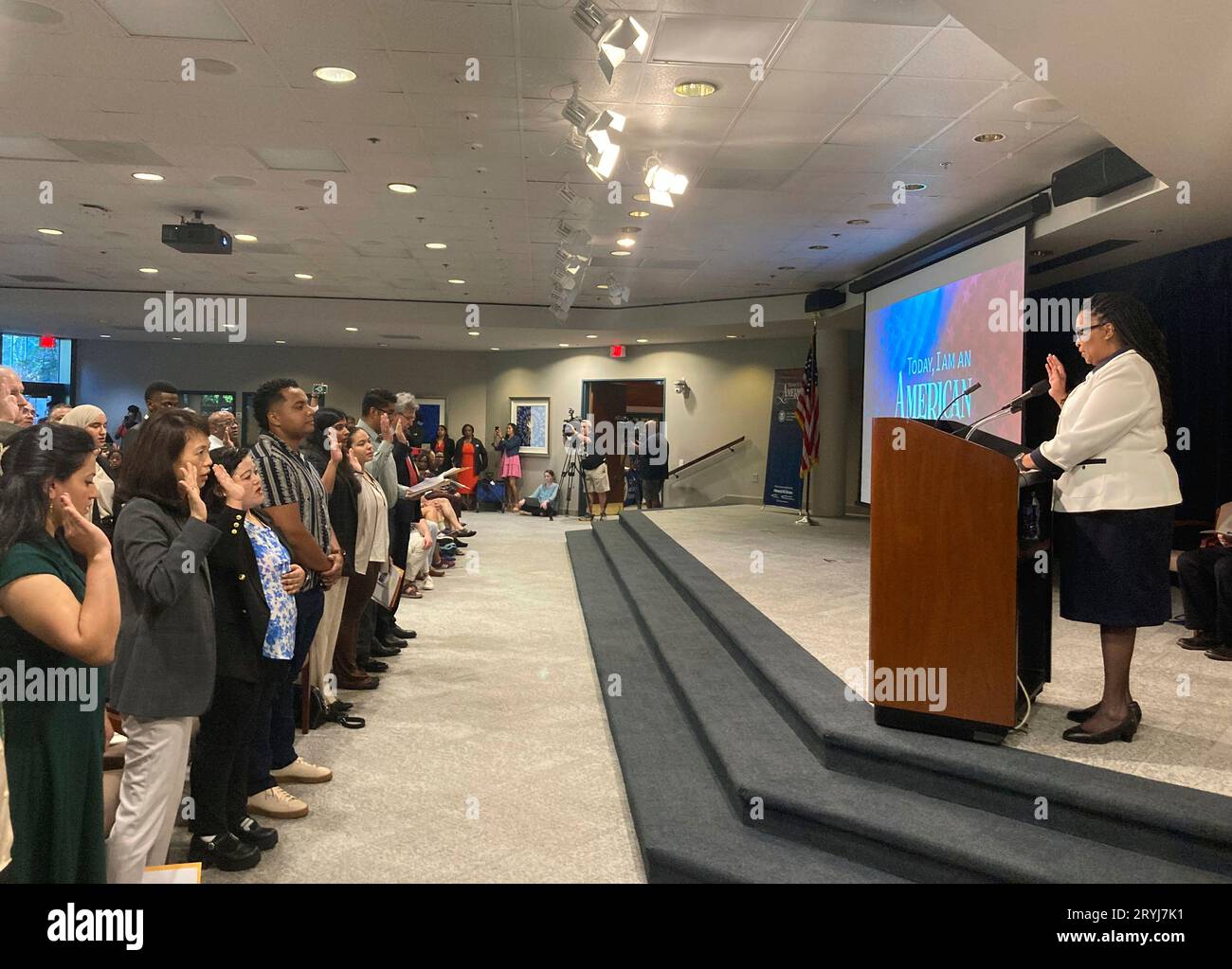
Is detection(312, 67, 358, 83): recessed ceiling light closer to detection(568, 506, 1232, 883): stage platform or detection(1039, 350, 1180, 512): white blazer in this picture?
detection(568, 506, 1232, 883): stage platform

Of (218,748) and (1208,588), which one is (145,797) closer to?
(218,748)

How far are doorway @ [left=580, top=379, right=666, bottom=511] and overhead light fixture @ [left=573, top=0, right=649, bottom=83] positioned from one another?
13.3 metres

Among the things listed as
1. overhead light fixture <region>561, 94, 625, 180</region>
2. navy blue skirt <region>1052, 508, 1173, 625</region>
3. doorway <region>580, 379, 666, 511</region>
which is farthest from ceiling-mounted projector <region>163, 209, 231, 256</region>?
doorway <region>580, 379, 666, 511</region>

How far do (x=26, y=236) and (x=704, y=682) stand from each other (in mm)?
9450

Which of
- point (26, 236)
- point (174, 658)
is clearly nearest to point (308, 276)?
point (26, 236)

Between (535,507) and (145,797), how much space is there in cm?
1427

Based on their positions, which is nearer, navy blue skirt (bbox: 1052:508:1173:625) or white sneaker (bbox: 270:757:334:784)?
navy blue skirt (bbox: 1052:508:1173:625)

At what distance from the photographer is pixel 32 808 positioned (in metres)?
1.92

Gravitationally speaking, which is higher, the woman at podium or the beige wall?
the beige wall

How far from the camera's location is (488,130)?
5852 mm

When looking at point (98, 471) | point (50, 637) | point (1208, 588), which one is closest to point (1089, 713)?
point (1208, 588)

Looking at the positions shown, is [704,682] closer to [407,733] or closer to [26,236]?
[407,733]

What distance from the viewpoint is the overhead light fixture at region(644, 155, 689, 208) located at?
19.0ft

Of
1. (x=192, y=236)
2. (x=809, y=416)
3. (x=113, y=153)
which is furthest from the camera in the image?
(x=809, y=416)
